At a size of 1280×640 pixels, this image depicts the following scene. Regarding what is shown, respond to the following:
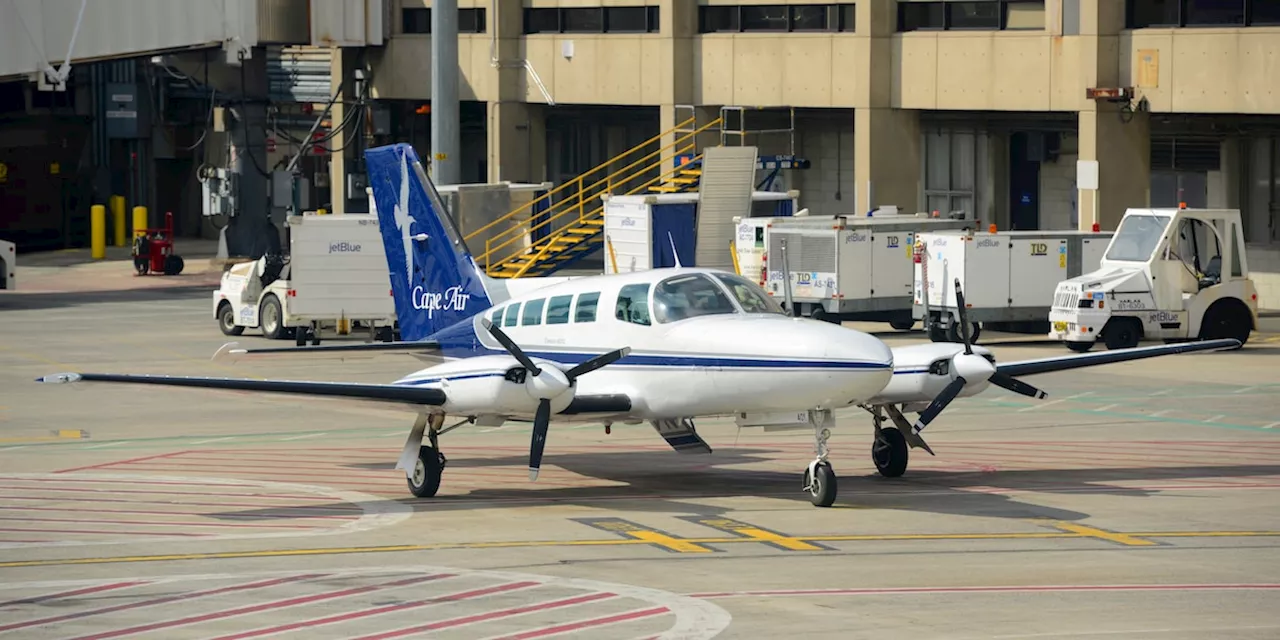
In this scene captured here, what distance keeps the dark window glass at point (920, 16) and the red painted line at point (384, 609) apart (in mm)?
39425

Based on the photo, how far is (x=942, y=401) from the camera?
2245 centimetres

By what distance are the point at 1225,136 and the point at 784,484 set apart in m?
33.8

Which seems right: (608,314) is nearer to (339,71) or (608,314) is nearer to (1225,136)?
(1225,136)

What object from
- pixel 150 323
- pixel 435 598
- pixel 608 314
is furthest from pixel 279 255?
pixel 435 598

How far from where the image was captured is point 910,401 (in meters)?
23.2

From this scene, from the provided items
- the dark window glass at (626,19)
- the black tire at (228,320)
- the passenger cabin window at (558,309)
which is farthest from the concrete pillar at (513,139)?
the passenger cabin window at (558,309)

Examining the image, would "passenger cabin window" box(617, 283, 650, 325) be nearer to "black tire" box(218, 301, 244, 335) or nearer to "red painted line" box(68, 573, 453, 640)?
"red painted line" box(68, 573, 453, 640)

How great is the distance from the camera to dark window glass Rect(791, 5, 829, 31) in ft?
187

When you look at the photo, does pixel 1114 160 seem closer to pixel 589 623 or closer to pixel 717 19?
pixel 717 19

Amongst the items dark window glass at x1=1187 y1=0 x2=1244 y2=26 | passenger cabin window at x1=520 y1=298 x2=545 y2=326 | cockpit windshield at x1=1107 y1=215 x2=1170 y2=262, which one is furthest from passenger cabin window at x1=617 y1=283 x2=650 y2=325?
dark window glass at x1=1187 y1=0 x2=1244 y2=26

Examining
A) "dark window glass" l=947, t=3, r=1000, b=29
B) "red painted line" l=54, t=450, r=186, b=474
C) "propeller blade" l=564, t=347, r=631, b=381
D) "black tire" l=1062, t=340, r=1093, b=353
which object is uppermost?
"dark window glass" l=947, t=3, r=1000, b=29

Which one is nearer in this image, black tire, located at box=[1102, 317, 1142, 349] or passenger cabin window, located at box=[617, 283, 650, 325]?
passenger cabin window, located at box=[617, 283, 650, 325]

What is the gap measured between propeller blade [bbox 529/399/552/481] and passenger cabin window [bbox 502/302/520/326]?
2.85 meters

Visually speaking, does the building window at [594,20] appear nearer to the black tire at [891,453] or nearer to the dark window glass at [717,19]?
the dark window glass at [717,19]
